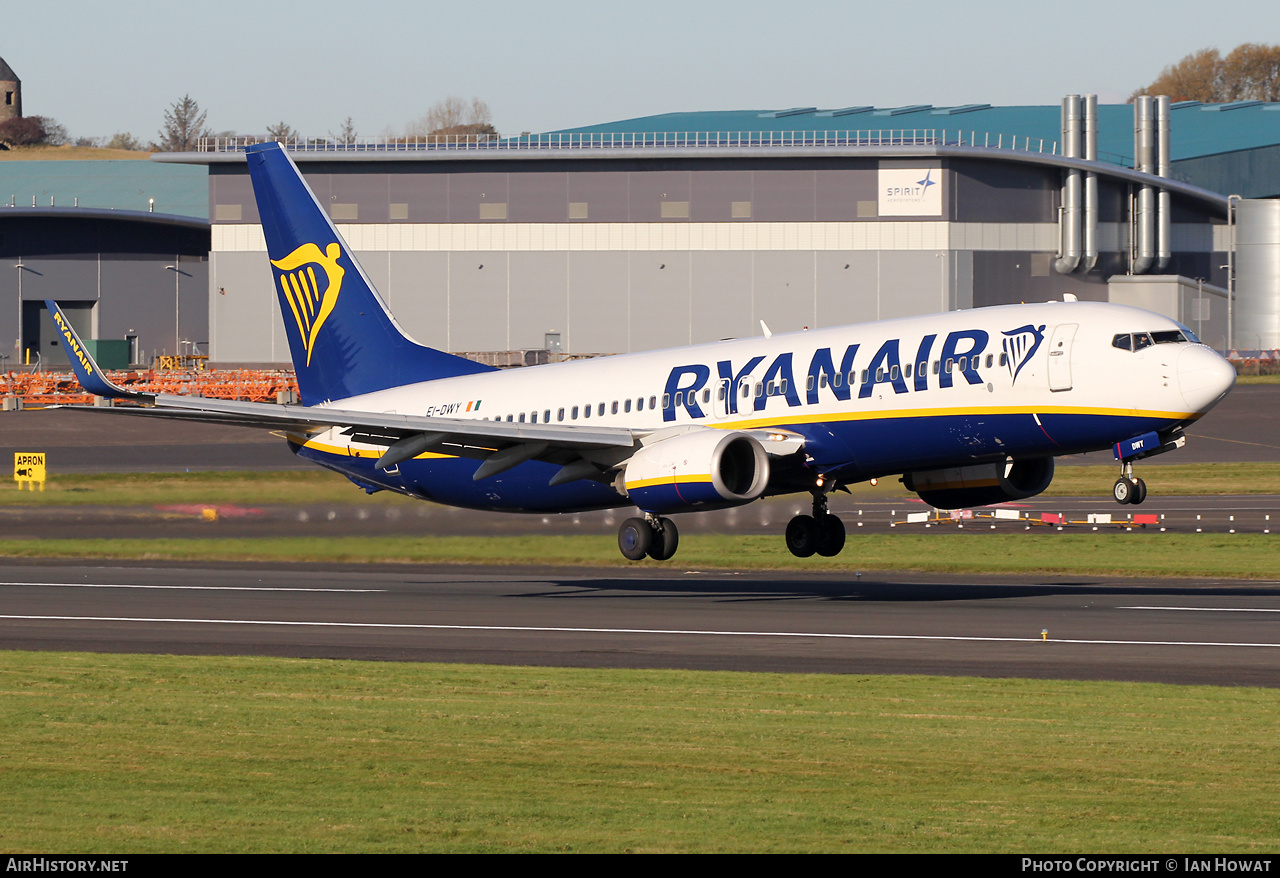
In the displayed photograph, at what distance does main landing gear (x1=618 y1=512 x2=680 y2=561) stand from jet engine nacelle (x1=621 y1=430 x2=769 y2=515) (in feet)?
3.83

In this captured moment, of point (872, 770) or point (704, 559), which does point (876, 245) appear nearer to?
point (704, 559)

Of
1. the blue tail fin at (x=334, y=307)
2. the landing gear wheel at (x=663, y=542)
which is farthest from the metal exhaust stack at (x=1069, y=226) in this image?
the landing gear wheel at (x=663, y=542)

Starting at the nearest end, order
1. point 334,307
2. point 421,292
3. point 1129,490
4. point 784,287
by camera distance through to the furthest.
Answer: point 1129,490
point 334,307
point 784,287
point 421,292

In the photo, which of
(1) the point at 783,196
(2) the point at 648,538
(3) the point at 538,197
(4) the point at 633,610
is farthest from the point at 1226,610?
(3) the point at 538,197

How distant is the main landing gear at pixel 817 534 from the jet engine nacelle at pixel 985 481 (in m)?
2.47

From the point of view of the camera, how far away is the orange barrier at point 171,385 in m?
115

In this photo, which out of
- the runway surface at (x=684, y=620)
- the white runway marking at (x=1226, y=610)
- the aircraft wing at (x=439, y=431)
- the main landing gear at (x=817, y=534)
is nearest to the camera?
the runway surface at (x=684, y=620)

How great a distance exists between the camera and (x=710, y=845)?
16438 millimetres

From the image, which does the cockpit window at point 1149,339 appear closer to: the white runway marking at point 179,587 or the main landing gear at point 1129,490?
the main landing gear at point 1129,490

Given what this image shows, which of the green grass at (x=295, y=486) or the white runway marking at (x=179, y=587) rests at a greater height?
the green grass at (x=295, y=486)

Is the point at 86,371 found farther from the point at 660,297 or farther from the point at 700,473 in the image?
the point at 660,297

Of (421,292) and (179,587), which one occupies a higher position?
(421,292)

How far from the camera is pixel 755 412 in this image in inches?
1608

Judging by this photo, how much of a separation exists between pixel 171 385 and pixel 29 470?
44303mm
